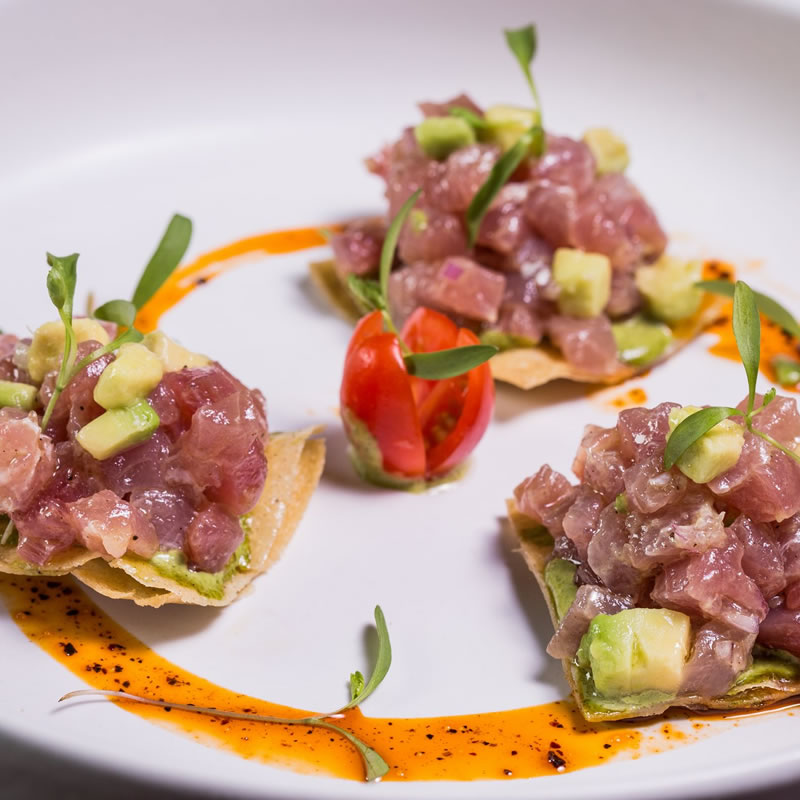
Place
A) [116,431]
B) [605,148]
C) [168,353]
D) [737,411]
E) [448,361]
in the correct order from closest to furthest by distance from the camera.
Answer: [737,411]
[116,431]
[168,353]
[448,361]
[605,148]

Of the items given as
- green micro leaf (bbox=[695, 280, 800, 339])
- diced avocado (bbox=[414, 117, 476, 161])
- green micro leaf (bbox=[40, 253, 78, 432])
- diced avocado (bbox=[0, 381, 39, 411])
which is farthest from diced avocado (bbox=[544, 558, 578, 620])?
diced avocado (bbox=[414, 117, 476, 161])

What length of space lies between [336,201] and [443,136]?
3.81 ft

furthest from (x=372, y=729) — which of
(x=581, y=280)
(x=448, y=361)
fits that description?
(x=581, y=280)

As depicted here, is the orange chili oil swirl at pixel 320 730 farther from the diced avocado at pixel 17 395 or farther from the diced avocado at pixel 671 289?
the diced avocado at pixel 671 289

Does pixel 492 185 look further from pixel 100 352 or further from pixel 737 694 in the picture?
pixel 737 694

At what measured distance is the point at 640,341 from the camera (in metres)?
5.18

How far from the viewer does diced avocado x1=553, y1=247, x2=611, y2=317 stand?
5008 millimetres

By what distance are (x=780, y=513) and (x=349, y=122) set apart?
3.99 m

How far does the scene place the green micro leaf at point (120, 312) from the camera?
421 cm

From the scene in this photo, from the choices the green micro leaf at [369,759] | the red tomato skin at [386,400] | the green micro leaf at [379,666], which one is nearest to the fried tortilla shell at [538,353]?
the red tomato skin at [386,400]

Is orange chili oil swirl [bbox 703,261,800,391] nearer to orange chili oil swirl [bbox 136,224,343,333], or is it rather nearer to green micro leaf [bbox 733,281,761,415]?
green micro leaf [bbox 733,281,761,415]

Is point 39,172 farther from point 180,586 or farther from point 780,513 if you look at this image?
point 780,513

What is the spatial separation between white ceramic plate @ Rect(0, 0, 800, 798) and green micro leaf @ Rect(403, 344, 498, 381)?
1.80 feet

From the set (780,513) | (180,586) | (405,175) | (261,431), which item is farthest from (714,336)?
(180,586)
